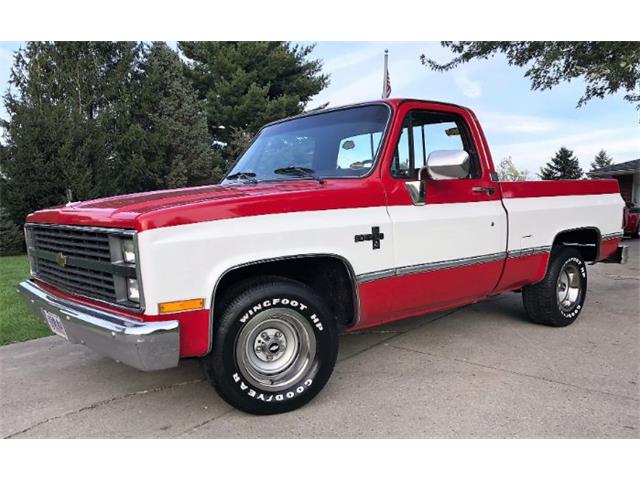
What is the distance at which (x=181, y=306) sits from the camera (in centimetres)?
274

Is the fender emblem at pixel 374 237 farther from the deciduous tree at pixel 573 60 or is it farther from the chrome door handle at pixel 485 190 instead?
the deciduous tree at pixel 573 60

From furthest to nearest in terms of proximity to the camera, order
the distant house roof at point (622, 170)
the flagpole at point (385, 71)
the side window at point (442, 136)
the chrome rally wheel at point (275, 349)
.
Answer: the distant house roof at point (622, 170) → the flagpole at point (385, 71) → the side window at point (442, 136) → the chrome rally wheel at point (275, 349)

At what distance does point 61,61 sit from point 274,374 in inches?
771

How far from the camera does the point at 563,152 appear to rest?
130ft

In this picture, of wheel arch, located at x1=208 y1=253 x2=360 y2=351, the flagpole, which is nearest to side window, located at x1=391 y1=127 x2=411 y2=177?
wheel arch, located at x1=208 y1=253 x2=360 y2=351

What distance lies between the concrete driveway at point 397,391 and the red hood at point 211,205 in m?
1.28

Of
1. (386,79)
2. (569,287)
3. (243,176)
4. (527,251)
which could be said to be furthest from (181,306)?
(386,79)

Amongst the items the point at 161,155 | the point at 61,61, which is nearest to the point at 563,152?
the point at 161,155

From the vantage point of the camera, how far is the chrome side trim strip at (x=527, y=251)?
4.55 meters

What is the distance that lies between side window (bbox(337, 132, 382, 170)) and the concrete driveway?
1.63 metres

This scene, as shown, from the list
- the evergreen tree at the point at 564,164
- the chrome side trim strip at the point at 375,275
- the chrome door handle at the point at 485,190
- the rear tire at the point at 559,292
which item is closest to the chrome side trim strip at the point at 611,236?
the rear tire at the point at 559,292

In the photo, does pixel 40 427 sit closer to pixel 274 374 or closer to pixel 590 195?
pixel 274 374

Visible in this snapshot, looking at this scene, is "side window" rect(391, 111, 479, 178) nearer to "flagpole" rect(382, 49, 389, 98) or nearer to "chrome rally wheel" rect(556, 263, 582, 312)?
"chrome rally wheel" rect(556, 263, 582, 312)

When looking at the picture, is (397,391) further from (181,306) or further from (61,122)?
(61,122)
